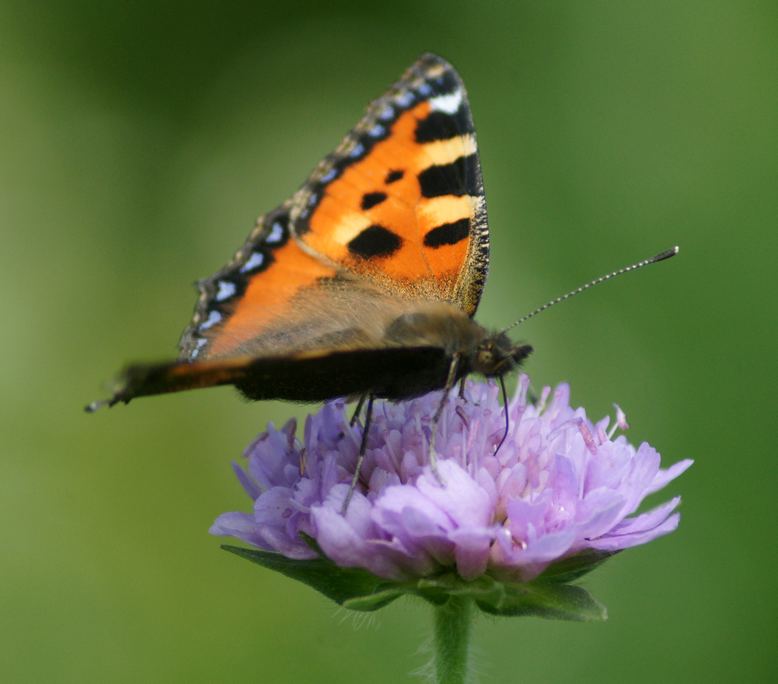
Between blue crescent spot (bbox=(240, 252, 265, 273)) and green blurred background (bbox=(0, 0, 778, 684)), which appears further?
green blurred background (bbox=(0, 0, 778, 684))

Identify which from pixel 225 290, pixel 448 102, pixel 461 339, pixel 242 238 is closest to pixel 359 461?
pixel 461 339

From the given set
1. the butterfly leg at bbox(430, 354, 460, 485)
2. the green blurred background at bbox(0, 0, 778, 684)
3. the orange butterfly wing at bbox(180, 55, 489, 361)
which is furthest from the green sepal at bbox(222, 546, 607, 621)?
the green blurred background at bbox(0, 0, 778, 684)

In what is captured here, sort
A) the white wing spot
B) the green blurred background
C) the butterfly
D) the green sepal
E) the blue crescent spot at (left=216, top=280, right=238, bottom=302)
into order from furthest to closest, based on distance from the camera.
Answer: the green blurred background
the white wing spot
the blue crescent spot at (left=216, top=280, right=238, bottom=302)
the butterfly
the green sepal

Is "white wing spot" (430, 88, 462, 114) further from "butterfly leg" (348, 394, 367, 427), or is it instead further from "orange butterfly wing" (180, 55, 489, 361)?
"butterfly leg" (348, 394, 367, 427)

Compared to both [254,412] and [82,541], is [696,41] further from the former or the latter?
[82,541]

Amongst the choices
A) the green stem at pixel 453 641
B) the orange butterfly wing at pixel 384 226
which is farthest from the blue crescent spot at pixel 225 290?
the green stem at pixel 453 641

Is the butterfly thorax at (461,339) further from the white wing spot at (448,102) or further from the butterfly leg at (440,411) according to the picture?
the white wing spot at (448,102)

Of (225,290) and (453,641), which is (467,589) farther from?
(225,290)

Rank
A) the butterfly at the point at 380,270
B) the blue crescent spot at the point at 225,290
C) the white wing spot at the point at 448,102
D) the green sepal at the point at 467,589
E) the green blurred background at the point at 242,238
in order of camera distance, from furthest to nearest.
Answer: the green blurred background at the point at 242,238 < the white wing spot at the point at 448,102 < the blue crescent spot at the point at 225,290 < the butterfly at the point at 380,270 < the green sepal at the point at 467,589
